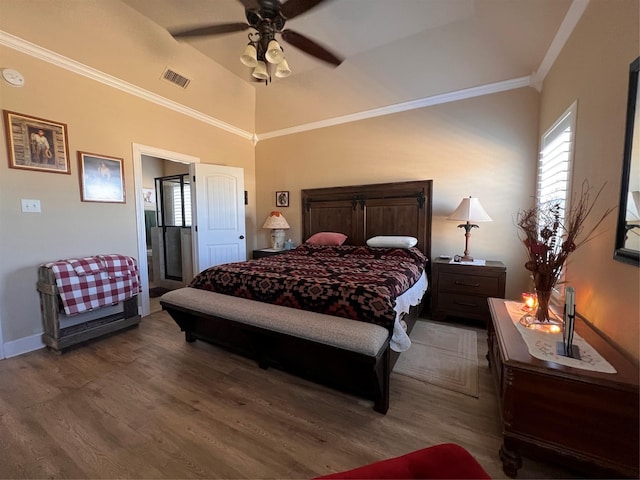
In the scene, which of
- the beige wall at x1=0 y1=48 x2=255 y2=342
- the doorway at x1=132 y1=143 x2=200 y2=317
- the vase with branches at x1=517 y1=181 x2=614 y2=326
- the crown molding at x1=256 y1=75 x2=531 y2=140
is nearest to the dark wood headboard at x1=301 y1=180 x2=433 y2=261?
the crown molding at x1=256 y1=75 x2=531 y2=140

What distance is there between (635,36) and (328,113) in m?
3.20

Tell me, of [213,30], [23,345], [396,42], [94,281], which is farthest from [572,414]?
[23,345]

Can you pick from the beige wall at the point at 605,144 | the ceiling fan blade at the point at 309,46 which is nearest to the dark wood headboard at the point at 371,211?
the beige wall at the point at 605,144

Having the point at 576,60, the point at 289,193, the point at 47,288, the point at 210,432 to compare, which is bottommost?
the point at 210,432

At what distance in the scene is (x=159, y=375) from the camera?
200 cm

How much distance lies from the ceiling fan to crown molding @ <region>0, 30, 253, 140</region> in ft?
4.27

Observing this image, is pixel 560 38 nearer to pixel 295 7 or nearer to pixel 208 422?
pixel 295 7

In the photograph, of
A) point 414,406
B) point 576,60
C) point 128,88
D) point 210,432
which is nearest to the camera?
point 210,432

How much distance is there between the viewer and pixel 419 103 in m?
3.45

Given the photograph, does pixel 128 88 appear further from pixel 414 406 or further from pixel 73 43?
pixel 414 406

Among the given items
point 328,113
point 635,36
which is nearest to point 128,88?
point 328,113

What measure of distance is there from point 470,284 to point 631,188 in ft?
5.99

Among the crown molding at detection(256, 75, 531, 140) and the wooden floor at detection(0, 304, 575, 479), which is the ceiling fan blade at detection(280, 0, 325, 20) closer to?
the crown molding at detection(256, 75, 531, 140)

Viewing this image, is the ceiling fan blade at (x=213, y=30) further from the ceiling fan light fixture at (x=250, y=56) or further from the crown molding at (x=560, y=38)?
the crown molding at (x=560, y=38)
